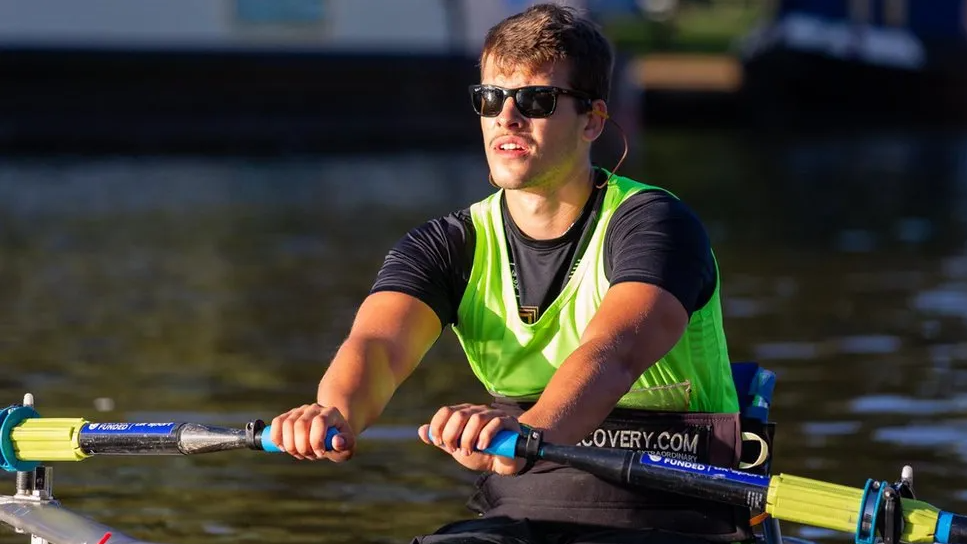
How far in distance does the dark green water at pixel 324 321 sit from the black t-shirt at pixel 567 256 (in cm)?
224

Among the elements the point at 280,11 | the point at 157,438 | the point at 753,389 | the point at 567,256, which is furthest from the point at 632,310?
the point at 280,11

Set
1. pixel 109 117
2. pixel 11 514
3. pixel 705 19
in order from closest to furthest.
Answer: pixel 11 514
pixel 109 117
pixel 705 19

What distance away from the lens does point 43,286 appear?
16.0 meters

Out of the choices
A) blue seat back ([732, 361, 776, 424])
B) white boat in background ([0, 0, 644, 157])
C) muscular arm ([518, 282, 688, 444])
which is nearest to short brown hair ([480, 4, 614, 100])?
muscular arm ([518, 282, 688, 444])

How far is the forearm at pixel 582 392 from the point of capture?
4.71 m

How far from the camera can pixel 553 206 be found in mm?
5242

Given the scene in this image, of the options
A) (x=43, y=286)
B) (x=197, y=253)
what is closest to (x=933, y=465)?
(x=43, y=286)

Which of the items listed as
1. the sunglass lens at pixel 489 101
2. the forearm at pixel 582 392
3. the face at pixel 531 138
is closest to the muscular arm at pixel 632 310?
the forearm at pixel 582 392

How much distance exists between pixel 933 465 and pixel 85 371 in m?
5.47

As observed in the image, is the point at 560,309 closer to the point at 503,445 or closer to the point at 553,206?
the point at 553,206

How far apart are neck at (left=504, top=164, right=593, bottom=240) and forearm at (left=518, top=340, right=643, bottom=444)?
504mm

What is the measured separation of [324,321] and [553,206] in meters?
8.60

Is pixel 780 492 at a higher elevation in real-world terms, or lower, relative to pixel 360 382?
lower

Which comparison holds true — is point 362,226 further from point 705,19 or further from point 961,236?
point 705,19
